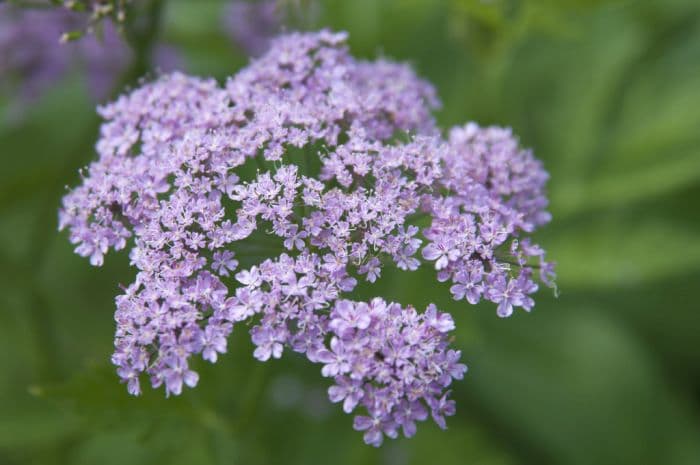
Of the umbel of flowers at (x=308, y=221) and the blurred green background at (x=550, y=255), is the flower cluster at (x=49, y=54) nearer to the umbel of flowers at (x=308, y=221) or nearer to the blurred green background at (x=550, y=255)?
the blurred green background at (x=550, y=255)

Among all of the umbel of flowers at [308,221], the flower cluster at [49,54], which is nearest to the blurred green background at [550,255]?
the flower cluster at [49,54]

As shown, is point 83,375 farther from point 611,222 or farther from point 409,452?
point 611,222

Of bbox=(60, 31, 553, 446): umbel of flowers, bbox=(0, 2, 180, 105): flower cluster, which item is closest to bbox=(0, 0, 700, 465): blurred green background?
bbox=(0, 2, 180, 105): flower cluster

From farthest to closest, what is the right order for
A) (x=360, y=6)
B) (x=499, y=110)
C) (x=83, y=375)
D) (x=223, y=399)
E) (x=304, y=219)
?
(x=360, y=6) < (x=499, y=110) < (x=223, y=399) < (x=83, y=375) < (x=304, y=219)

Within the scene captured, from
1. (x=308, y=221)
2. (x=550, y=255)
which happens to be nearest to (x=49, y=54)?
(x=308, y=221)

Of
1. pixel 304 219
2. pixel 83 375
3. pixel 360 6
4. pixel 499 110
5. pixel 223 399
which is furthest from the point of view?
pixel 360 6

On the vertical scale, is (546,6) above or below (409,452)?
above

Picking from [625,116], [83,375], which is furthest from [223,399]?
[625,116]
